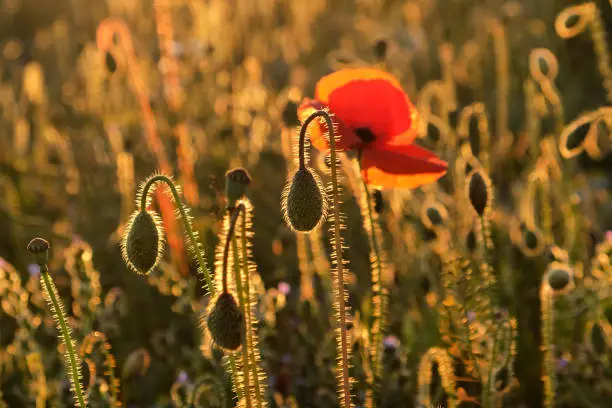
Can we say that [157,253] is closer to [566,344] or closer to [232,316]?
[232,316]

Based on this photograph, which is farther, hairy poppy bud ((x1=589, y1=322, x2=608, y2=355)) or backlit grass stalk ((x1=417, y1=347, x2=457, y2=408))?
hairy poppy bud ((x1=589, y1=322, x2=608, y2=355))

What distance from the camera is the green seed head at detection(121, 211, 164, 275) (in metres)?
1.59

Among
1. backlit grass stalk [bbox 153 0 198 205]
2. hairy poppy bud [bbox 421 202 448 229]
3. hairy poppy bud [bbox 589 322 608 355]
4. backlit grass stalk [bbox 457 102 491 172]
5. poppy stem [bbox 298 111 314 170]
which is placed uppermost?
backlit grass stalk [bbox 153 0 198 205]

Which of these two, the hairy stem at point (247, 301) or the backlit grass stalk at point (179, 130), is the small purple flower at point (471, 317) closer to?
the hairy stem at point (247, 301)

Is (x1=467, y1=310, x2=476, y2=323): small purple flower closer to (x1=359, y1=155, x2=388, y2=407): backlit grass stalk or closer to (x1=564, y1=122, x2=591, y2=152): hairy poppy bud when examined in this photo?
(x1=359, y1=155, x2=388, y2=407): backlit grass stalk

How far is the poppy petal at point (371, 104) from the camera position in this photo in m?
2.00

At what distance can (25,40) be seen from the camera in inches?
266

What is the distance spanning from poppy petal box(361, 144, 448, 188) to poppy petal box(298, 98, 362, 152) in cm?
5

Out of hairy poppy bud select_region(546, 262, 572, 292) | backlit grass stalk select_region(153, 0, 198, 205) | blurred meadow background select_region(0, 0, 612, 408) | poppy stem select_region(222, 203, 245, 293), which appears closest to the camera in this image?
poppy stem select_region(222, 203, 245, 293)

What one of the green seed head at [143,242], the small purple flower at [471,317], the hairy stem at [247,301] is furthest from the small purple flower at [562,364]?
the green seed head at [143,242]

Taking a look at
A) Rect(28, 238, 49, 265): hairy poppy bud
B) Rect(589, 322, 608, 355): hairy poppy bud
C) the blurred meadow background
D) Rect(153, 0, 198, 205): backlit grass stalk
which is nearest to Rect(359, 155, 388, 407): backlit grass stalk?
the blurred meadow background

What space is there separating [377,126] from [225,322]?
798 mm

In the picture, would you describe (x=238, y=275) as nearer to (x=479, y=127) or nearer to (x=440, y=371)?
(x=440, y=371)

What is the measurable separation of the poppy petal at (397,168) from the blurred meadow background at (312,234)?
12 cm
